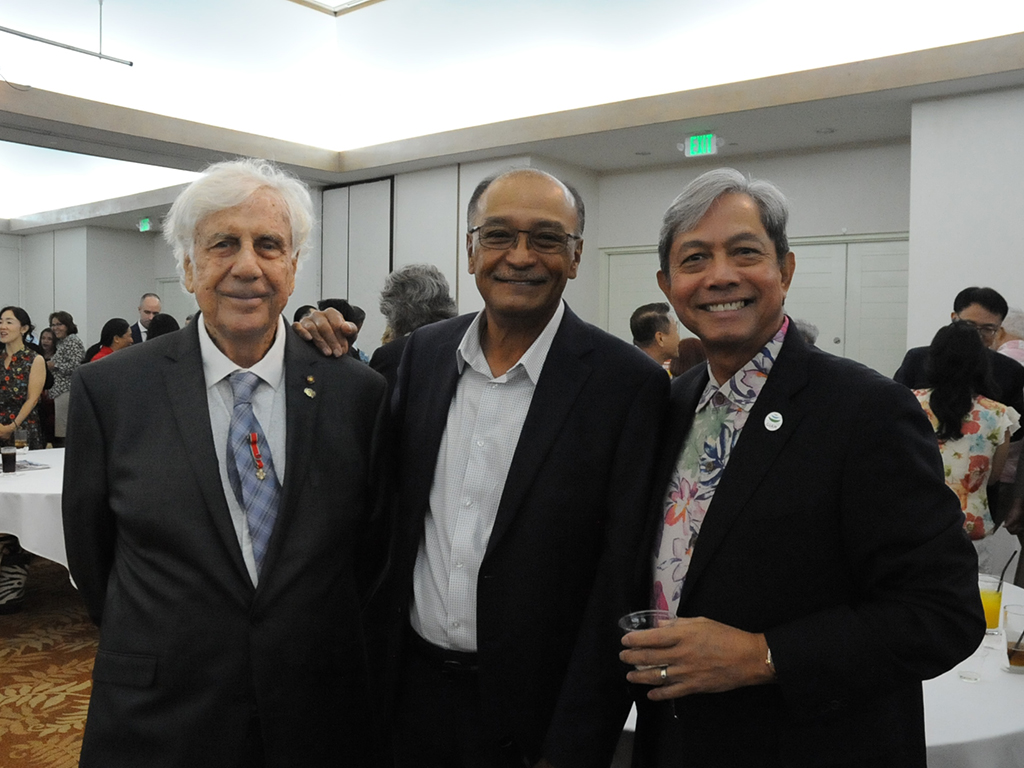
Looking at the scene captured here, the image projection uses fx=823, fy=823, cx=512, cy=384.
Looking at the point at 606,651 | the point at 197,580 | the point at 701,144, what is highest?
the point at 701,144

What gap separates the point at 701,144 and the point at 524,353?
20.4ft

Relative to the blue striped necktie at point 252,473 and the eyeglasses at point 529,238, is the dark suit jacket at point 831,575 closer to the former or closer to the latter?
the eyeglasses at point 529,238

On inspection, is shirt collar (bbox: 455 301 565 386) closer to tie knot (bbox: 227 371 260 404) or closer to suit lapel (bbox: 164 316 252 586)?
tie knot (bbox: 227 371 260 404)

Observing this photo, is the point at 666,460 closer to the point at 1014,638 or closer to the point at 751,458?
the point at 751,458

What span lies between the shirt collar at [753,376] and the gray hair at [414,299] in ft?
7.57

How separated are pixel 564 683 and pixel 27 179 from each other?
50.1ft

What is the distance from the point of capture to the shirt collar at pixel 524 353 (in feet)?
5.61

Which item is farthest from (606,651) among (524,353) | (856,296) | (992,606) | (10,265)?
(10,265)

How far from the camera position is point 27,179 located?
13.8 meters

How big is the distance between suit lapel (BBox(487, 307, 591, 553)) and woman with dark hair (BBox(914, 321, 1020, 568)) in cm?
255

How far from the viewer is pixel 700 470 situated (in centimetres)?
149

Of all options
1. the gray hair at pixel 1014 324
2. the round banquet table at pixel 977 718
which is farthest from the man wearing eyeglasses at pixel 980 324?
the round banquet table at pixel 977 718

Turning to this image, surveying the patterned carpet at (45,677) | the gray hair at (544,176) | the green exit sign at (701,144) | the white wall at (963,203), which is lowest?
the patterned carpet at (45,677)

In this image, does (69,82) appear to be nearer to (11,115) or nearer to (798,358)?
(11,115)
